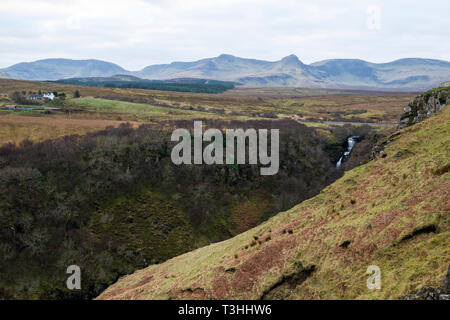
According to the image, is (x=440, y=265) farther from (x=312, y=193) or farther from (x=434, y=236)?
(x=312, y=193)

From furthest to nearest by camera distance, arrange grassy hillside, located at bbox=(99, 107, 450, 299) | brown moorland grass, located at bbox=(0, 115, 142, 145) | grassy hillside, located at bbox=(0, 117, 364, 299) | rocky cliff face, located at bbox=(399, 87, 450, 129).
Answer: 1. brown moorland grass, located at bbox=(0, 115, 142, 145)
2. grassy hillside, located at bbox=(0, 117, 364, 299)
3. rocky cliff face, located at bbox=(399, 87, 450, 129)
4. grassy hillside, located at bbox=(99, 107, 450, 299)

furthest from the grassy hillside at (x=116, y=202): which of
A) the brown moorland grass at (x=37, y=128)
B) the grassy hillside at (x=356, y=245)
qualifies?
the grassy hillside at (x=356, y=245)

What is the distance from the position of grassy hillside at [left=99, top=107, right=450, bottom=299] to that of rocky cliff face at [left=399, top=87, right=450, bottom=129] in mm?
14985

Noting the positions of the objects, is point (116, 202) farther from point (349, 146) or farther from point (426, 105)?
point (349, 146)

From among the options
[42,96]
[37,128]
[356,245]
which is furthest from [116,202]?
[42,96]

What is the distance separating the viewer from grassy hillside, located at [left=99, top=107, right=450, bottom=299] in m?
19.6

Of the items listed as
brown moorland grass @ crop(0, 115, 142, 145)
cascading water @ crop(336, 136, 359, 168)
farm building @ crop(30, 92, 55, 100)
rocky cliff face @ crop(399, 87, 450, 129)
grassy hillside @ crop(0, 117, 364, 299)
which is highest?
farm building @ crop(30, 92, 55, 100)

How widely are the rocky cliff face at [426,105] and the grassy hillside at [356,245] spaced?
15.0 meters

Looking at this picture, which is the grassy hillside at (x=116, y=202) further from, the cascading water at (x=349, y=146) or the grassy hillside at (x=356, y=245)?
the grassy hillside at (x=356, y=245)

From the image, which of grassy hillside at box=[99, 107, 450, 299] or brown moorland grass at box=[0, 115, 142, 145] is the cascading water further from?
brown moorland grass at box=[0, 115, 142, 145]

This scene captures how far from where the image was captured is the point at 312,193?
9244cm

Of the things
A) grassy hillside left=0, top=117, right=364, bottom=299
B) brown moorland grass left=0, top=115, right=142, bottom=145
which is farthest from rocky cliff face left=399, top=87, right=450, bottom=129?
brown moorland grass left=0, top=115, right=142, bottom=145
